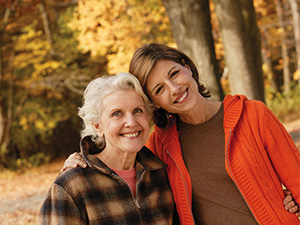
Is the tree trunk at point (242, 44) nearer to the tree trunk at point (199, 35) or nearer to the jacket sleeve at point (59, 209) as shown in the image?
the tree trunk at point (199, 35)

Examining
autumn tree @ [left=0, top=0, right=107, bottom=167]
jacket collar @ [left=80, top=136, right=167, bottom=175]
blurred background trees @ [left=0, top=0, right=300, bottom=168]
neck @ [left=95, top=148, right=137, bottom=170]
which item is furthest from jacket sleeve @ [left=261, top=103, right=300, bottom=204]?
autumn tree @ [left=0, top=0, right=107, bottom=167]

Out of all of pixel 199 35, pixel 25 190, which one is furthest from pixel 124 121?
pixel 25 190

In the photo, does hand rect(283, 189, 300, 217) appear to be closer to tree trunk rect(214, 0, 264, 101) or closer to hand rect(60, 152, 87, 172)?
hand rect(60, 152, 87, 172)

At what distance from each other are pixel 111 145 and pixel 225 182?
29.9 inches

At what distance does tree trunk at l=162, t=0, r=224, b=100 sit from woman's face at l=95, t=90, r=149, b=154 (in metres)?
2.76

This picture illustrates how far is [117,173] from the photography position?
2350mm

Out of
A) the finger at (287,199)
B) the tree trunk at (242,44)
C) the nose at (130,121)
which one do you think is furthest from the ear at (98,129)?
the tree trunk at (242,44)

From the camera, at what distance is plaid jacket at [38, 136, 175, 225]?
2.06 m

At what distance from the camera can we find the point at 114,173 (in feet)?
7.37

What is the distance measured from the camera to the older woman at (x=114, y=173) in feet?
6.89

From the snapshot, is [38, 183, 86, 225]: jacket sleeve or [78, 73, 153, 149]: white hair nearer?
[38, 183, 86, 225]: jacket sleeve

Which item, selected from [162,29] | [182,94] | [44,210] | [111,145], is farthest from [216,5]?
[162,29]

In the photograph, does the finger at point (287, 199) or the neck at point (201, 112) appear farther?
the neck at point (201, 112)

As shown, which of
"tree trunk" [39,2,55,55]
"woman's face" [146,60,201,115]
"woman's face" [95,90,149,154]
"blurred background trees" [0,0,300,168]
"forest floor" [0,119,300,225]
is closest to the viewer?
"woman's face" [95,90,149,154]
